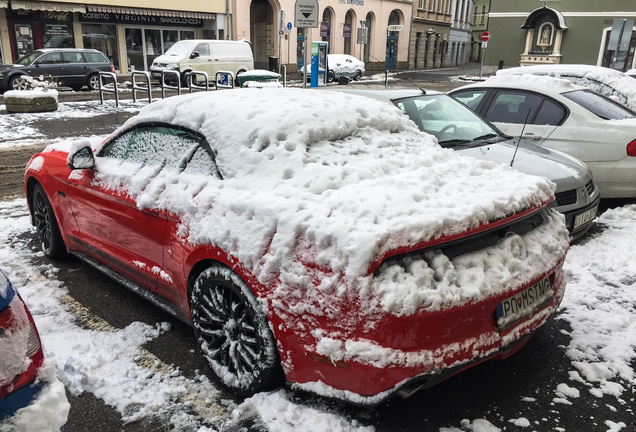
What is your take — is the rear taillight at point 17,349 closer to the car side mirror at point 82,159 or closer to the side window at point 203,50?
the car side mirror at point 82,159

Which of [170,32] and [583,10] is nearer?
[170,32]

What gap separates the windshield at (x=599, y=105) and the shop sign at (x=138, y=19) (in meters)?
25.5

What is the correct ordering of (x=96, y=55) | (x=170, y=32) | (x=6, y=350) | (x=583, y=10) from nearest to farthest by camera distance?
(x=6, y=350), (x=96, y=55), (x=170, y=32), (x=583, y=10)

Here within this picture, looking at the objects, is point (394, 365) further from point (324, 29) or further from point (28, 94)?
point (324, 29)

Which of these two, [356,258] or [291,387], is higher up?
[356,258]

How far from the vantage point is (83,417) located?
2.57 meters

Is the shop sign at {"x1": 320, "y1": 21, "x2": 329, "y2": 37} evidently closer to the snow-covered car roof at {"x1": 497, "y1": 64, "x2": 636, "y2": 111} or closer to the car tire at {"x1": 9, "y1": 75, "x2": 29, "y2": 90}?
the car tire at {"x1": 9, "y1": 75, "x2": 29, "y2": 90}

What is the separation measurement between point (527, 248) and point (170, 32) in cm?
3010

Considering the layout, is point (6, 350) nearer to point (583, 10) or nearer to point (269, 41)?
point (269, 41)

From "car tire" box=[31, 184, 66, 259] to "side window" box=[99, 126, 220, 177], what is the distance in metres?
0.96

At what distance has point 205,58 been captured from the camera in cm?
2292

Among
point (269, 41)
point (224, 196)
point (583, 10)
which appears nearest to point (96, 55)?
point (269, 41)

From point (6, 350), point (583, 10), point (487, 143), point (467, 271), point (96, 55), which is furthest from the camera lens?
point (583, 10)

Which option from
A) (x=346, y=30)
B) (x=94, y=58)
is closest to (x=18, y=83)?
(x=94, y=58)
